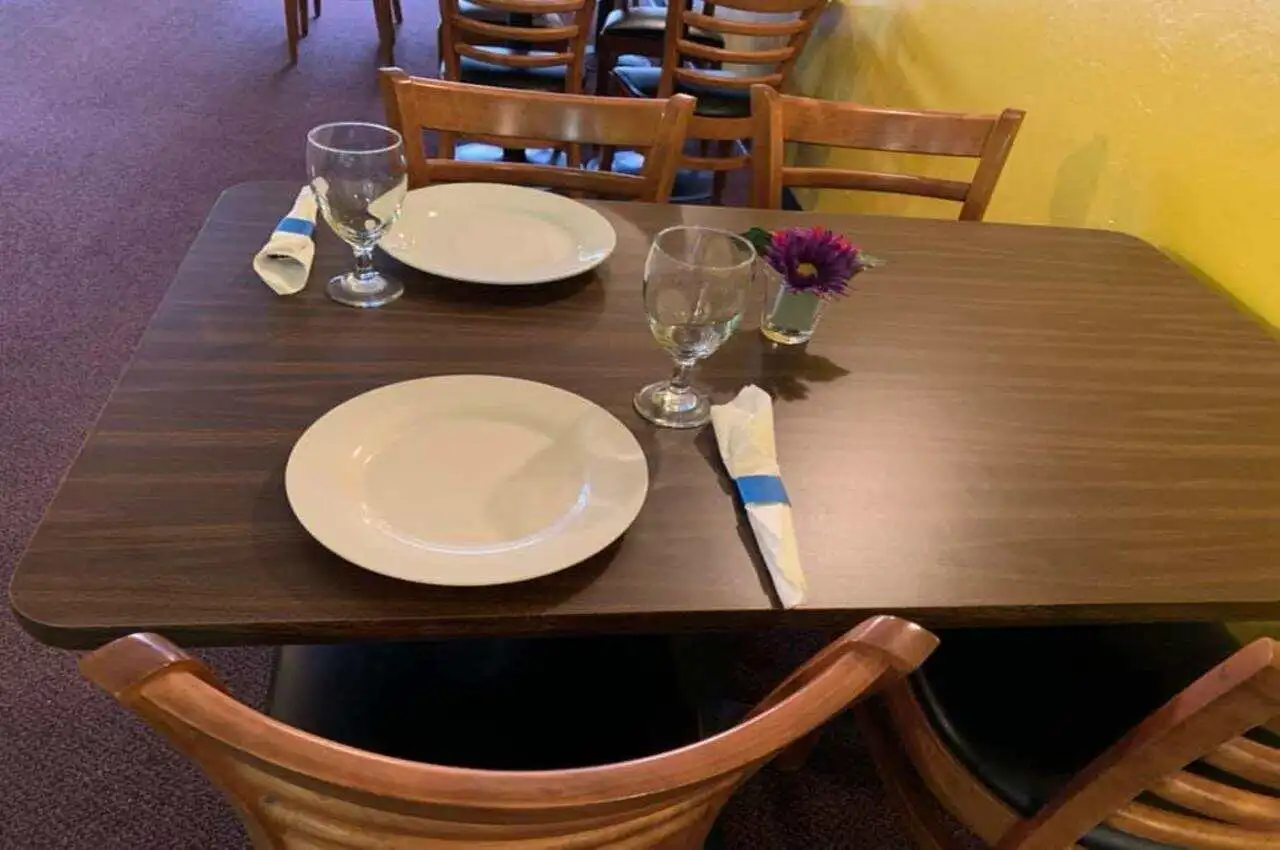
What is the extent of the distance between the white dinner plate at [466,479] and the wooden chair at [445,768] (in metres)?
0.16

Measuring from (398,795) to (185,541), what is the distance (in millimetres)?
316

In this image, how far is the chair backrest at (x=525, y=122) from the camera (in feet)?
4.37

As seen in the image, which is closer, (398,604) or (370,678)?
(398,604)

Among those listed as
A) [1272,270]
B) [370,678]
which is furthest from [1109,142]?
[370,678]

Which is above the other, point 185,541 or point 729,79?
point 185,541

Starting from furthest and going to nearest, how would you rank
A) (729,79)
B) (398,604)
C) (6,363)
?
(729,79) → (6,363) → (398,604)

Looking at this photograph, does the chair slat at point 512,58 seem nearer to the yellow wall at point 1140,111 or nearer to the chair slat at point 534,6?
the chair slat at point 534,6

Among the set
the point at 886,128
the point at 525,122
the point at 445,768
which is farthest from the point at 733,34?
the point at 445,768

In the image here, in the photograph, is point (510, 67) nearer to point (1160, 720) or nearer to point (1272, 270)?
point (1272, 270)

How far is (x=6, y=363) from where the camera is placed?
196 cm

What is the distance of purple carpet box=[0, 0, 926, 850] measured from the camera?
A: 127 cm

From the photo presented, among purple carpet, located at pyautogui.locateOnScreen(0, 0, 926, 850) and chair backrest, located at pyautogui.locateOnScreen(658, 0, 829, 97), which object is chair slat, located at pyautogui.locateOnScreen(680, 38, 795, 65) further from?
purple carpet, located at pyautogui.locateOnScreen(0, 0, 926, 850)

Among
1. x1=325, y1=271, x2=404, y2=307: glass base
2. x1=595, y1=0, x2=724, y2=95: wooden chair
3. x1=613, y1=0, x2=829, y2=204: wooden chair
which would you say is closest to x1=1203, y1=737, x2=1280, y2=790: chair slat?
x1=325, y1=271, x2=404, y2=307: glass base

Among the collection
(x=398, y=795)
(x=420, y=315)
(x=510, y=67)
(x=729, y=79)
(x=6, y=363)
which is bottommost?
(x=6, y=363)
